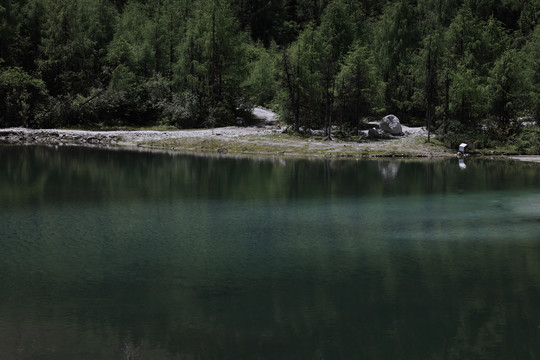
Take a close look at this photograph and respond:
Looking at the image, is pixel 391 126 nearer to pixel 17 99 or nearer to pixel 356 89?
pixel 356 89

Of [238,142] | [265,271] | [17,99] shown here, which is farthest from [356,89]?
[265,271]

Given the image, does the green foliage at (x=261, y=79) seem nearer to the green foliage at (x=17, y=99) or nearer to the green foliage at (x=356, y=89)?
the green foliage at (x=356, y=89)

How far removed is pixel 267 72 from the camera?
72.1 metres

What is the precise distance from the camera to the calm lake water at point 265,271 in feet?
37.0

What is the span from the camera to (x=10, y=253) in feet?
57.4

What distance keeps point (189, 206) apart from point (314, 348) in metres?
16.6

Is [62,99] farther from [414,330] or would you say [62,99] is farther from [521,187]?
[414,330]

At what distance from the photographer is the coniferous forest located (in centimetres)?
5912

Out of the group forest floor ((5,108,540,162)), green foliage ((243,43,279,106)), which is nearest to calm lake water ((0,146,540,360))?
forest floor ((5,108,540,162))

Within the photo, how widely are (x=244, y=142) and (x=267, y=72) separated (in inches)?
711

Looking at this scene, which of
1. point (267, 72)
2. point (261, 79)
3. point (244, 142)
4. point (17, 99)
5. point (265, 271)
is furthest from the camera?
point (267, 72)

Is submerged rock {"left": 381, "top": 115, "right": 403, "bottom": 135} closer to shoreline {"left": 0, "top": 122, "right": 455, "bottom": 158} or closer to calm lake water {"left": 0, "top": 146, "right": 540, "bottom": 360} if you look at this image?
shoreline {"left": 0, "top": 122, "right": 455, "bottom": 158}

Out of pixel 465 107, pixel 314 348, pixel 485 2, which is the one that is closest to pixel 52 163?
pixel 314 348

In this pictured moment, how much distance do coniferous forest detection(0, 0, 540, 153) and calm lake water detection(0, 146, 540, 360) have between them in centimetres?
2830
